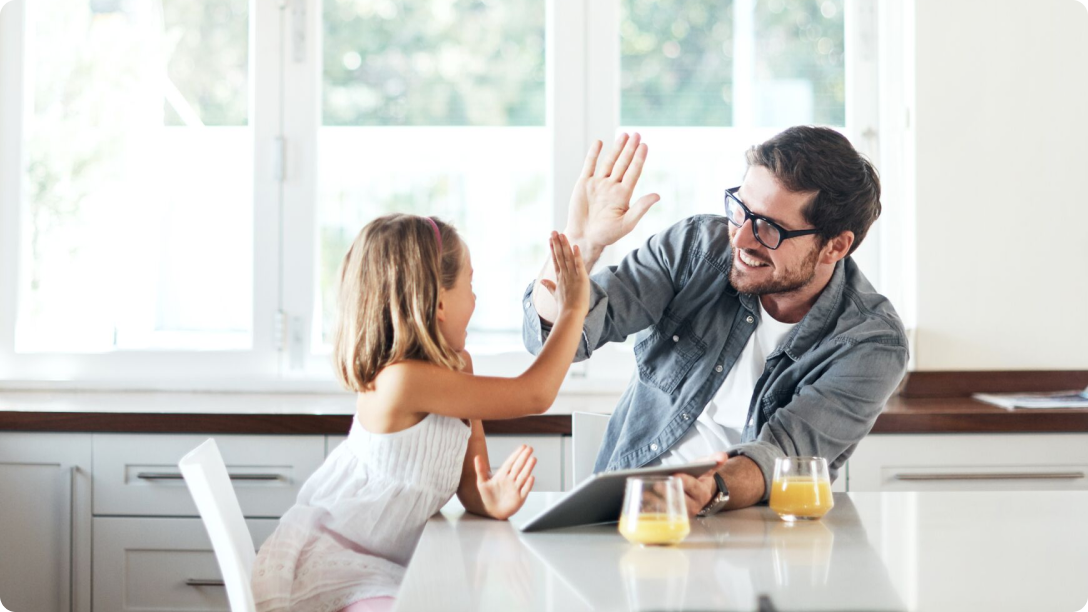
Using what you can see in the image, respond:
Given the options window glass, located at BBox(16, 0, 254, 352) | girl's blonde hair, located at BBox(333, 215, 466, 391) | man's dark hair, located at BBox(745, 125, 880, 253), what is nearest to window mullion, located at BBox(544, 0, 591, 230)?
window glass, located at BBox(16, 0, 254, 352)

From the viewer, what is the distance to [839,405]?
5.39ft

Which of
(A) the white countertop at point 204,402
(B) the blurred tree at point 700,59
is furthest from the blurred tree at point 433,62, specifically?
(A) the white countertop at point 204,402

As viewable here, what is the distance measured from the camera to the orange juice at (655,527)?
→ 1202 mm

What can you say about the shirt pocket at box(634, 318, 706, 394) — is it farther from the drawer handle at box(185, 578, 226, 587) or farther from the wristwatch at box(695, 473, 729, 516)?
the drawer handle at box(185, 578, 226, 587)

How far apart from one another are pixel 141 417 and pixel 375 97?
45.2 inches

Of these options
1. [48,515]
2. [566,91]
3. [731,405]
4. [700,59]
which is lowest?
[48,515]

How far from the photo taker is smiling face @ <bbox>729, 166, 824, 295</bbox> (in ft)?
5.81

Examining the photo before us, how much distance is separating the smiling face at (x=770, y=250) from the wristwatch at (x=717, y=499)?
18.9 inches

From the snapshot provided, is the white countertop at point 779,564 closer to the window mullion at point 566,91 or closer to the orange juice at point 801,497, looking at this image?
the orange juice at point 801,497

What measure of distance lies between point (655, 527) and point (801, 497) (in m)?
0.27

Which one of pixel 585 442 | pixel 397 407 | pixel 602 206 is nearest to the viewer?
pixel 397 407

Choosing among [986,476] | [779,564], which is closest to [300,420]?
[779,564]

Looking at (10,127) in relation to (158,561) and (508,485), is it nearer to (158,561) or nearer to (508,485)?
(158,561)

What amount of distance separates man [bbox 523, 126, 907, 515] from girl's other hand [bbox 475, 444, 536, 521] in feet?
1.25
